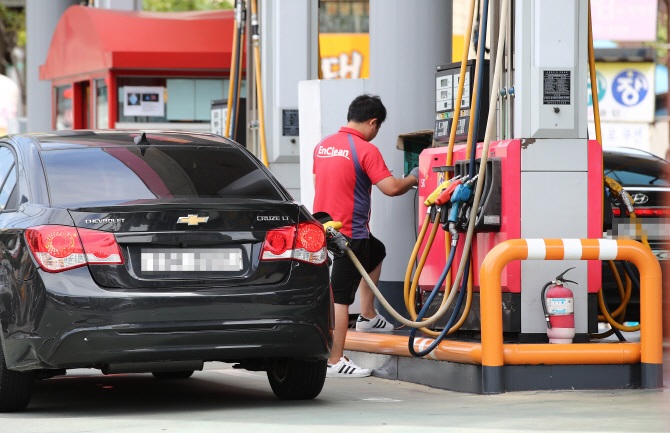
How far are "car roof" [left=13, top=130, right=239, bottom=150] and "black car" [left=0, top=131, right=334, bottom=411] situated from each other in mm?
98

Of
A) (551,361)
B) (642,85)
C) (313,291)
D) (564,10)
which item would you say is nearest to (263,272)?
(313,291)

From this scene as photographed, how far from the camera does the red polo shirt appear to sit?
23.4 feet

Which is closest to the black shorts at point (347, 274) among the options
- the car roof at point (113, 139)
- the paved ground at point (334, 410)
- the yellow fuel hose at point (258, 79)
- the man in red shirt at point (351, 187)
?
the man in red shirt at point (351, 187)

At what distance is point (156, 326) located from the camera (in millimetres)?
5168

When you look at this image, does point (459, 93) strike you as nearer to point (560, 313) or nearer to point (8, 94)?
point (560, 313)

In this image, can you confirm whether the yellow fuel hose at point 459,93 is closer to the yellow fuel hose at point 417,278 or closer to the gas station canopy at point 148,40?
the yellow fuel hose at point 417,278

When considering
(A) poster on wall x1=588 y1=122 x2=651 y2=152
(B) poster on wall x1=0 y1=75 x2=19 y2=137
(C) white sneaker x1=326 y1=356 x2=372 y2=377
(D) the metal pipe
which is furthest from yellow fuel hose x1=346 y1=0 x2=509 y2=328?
(B) poster on wall x1=0 y1=75 x2=19 y2=137

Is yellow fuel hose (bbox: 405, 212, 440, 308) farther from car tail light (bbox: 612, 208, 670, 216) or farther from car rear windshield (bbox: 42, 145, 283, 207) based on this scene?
car tail light (bbox: 612, 208, 670, 216)

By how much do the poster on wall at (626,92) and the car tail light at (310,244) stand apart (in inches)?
879

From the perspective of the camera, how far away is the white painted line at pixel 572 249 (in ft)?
19.8

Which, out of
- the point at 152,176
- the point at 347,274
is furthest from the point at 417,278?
the point at 152,176

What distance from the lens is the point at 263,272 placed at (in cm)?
538

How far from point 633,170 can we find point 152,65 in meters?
7.27

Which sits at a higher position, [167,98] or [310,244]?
[167,98]
